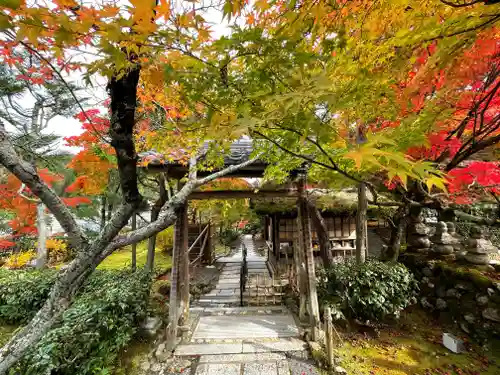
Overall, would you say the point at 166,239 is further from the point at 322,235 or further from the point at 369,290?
the point at 369,290

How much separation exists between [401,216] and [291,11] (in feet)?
20.3

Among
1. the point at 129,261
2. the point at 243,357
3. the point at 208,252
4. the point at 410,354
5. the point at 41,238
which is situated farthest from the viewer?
the point at 208,252

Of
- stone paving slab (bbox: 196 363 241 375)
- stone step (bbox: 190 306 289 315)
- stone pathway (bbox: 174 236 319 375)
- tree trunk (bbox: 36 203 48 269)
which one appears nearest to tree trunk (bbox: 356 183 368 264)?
stone pathway (bbox: 174 236 319 375)

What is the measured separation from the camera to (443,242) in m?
7.30

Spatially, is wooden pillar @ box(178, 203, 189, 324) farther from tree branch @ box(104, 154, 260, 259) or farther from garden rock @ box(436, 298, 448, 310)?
garden rock @ box(436, 298, 448, 310)

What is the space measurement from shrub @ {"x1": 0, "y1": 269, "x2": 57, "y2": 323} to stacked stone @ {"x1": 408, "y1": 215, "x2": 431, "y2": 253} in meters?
11.8

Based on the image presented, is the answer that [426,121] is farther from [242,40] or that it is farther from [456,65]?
[242,40]

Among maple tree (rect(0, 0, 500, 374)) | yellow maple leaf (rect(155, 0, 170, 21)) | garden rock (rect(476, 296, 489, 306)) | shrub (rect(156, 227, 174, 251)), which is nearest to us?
→ maple tree (rect(0, 0, 500, 374))

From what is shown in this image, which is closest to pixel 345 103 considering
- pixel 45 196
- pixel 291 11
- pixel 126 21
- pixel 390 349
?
pixel 291 11

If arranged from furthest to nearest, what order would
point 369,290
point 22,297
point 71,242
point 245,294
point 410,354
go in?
point 245,294, point 22,297, point 369,290, point 410,354, point 71,242

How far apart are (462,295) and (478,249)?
4.64ft

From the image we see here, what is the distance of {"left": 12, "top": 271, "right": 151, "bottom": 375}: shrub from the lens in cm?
367

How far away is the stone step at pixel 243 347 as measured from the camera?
491cm

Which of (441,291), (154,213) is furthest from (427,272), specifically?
(154,213)
